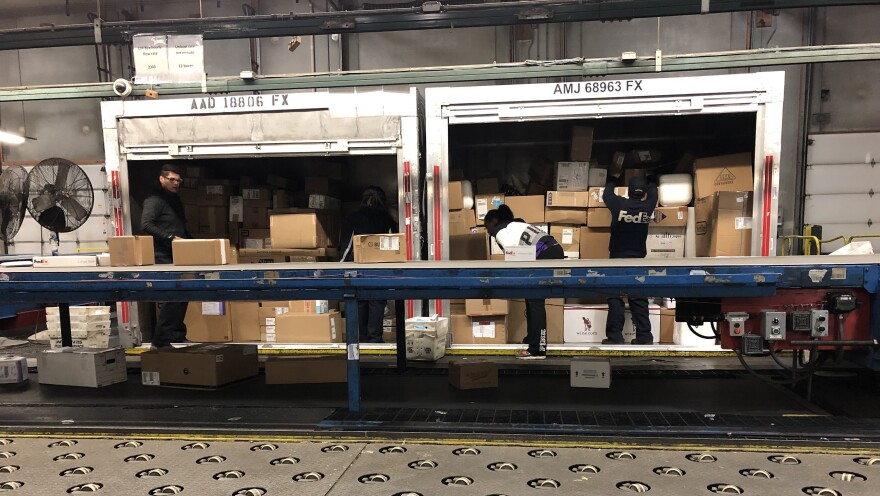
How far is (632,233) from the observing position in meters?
4.83

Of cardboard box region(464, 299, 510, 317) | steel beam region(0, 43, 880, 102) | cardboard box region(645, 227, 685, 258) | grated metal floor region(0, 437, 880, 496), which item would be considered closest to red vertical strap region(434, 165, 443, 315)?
cardboard box region(464, 299, 510, 317)

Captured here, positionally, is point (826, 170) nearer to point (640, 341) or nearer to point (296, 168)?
point (640, 341)

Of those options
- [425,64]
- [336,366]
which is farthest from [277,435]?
[425,64]

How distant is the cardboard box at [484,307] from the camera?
505 cm

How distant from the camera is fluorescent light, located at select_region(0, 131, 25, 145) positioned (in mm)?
8202

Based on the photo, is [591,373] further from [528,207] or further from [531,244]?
[528,207]

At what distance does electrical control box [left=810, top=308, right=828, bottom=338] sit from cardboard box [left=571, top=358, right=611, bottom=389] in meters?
1.25

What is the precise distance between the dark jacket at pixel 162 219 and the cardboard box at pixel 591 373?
3954 mm

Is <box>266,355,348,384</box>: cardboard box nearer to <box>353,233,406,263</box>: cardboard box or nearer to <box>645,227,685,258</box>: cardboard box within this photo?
<box>353,233,406,263</box>: cardboard box

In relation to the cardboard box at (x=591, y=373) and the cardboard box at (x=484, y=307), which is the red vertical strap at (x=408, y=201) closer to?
the cardboard box at (x=484, y=307)

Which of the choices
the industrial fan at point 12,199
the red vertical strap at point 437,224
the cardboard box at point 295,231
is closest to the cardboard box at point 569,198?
→ the red vertical strap at point 437,224

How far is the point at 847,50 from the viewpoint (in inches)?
173

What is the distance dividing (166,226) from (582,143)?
451 cm

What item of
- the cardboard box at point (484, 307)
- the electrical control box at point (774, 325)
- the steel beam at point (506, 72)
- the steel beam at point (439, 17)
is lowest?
the cardboard box at point (484, 307)
